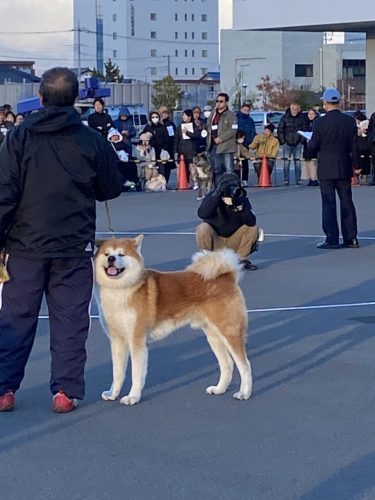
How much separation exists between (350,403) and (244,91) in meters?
71.7

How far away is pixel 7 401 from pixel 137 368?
865mm

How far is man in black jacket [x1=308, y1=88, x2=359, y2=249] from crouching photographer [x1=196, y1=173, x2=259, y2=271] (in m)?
2.71

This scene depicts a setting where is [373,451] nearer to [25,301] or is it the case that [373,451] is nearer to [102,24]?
[25,301]

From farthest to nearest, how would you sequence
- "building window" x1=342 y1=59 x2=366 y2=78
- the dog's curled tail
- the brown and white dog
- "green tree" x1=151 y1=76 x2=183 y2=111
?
"building window" x1=342 y1=59 x2=366 y2=78
"green tree" x1=151 y1=76 x2=183 y2=111
the dog's curled tail
the brown and white dog

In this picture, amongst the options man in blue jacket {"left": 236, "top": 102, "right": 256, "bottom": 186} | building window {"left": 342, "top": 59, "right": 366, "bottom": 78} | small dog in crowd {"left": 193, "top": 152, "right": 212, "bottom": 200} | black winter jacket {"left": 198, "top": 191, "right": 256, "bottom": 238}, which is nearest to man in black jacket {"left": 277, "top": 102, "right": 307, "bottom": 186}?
man in blue jacket {"left": 236, "top": 102, "right": 256, "bottom": 186}

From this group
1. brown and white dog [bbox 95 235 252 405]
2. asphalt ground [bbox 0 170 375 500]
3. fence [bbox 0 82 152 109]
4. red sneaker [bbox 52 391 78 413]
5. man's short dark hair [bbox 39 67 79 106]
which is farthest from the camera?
fence [bbox 0 82 152 109]

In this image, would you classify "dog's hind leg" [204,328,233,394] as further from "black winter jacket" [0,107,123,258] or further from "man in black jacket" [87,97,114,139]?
"man in black jacket" [87,97,114,139]

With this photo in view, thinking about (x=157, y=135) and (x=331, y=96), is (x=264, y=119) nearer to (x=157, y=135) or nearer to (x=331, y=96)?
(x=157, y=135)

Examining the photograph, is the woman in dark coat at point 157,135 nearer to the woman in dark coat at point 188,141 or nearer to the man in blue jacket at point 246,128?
the woman in dark coat at point 188,141

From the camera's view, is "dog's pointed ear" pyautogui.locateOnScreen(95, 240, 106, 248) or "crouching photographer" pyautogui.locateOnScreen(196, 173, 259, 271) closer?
"dog's pointed ear" pyautogui.locateOnScreen(95, 240, 106, 248)

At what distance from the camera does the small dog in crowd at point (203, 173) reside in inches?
890

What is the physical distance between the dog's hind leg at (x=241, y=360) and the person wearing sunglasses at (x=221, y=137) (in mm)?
14175

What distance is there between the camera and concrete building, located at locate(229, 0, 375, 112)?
2961 centimetres

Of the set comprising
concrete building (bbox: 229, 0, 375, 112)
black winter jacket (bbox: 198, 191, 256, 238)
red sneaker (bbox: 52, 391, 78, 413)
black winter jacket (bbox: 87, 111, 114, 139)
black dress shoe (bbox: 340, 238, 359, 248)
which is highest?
concrete building (bbox: 229, 0, 375, 112)
